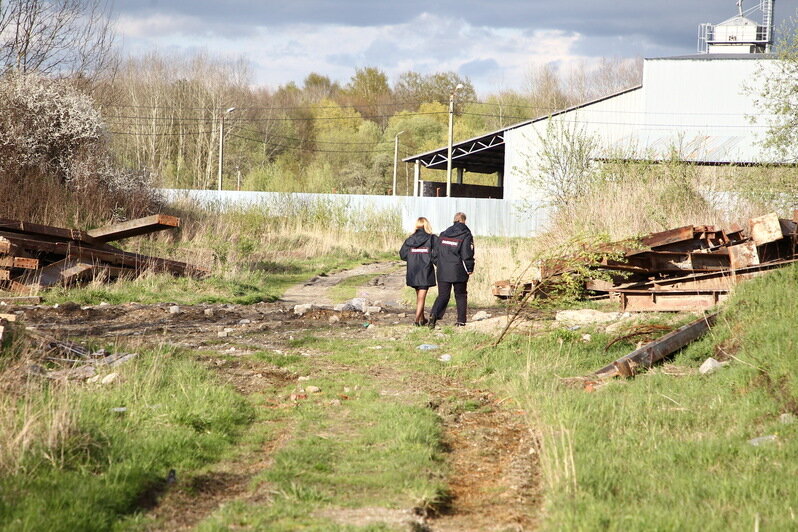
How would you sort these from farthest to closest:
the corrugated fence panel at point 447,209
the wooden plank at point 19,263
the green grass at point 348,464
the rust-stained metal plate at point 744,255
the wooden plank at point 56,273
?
the corrugated fence panel at point 447,209, the wooden plank at point 56,273, the wooden plank at point 19,263, the rust-stained metal plate at point 744,255, the green grass at point 348,464

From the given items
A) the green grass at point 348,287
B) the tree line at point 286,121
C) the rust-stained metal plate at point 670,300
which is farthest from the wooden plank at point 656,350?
the tree line at point 286,121

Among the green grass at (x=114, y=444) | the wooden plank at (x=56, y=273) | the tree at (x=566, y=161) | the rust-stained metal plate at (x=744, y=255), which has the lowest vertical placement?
the green grass at (x=114, y=444)

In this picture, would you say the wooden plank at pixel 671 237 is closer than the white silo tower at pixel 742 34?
Yes

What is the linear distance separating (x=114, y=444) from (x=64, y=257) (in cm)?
1180

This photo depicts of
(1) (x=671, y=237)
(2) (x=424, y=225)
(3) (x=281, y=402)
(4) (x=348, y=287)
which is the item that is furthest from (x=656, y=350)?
(4) (x=348, y=287)

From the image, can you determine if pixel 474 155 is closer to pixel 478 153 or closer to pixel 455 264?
pixel 478 153

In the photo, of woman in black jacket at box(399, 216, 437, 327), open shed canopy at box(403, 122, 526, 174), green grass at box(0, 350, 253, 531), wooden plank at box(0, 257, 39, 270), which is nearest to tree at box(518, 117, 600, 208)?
woman in black jacket at box(399, 216, 437, 327)

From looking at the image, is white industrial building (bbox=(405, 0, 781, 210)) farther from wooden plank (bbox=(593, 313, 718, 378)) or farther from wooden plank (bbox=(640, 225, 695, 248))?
wooden plank (bbox=(593, 313, 718, 378))

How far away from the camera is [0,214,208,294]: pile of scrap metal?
49.3 ft

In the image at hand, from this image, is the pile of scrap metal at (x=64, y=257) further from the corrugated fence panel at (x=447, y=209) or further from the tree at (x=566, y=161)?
the corrugated fence panel at (x=447, y=209)

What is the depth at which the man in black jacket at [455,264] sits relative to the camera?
13.2 meters

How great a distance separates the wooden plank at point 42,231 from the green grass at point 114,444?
8.91m

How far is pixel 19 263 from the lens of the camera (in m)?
15.0

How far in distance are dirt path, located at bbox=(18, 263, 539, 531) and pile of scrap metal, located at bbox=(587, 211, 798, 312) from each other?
12.7ft
